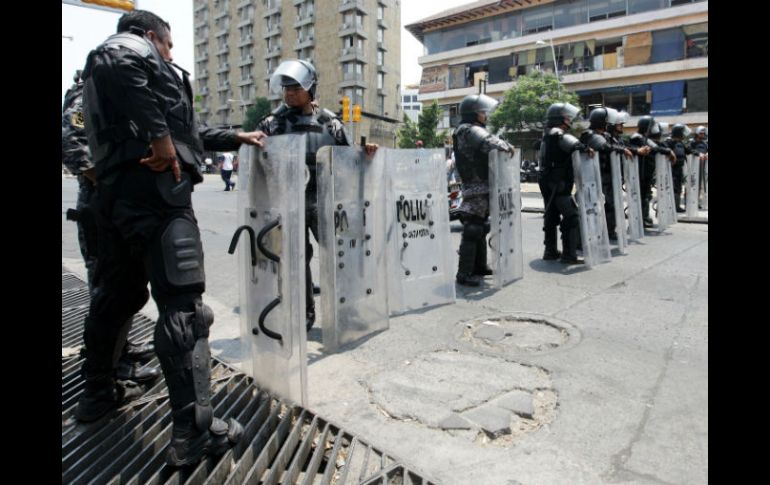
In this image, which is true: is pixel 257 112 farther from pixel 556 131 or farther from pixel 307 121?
pixel 307 121

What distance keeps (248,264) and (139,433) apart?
914 millimetres

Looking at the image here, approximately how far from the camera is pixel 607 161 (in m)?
7.66

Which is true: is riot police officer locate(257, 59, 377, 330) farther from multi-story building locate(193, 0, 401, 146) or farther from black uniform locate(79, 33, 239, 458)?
multi-story building locate(193, 0, 401, 146)

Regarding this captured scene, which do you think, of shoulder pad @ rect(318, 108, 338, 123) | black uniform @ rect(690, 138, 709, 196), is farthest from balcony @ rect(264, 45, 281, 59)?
shoulder pad @ rect(318, 108, 338, 123)

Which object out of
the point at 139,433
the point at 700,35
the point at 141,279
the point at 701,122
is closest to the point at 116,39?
the point at 141,279

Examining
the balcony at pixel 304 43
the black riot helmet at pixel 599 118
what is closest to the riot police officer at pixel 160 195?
the black riot helmet at pixel 599 118

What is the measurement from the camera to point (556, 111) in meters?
6.17

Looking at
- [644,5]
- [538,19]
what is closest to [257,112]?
[538,19]

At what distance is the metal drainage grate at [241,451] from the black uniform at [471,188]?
3099 millimetres

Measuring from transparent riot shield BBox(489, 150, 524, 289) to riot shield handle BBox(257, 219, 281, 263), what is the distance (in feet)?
9.52

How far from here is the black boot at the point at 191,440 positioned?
79.2 inches

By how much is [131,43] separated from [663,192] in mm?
8697

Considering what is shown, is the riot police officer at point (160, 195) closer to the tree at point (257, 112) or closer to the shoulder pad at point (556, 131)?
the shoulder pad at point (556, 131)
